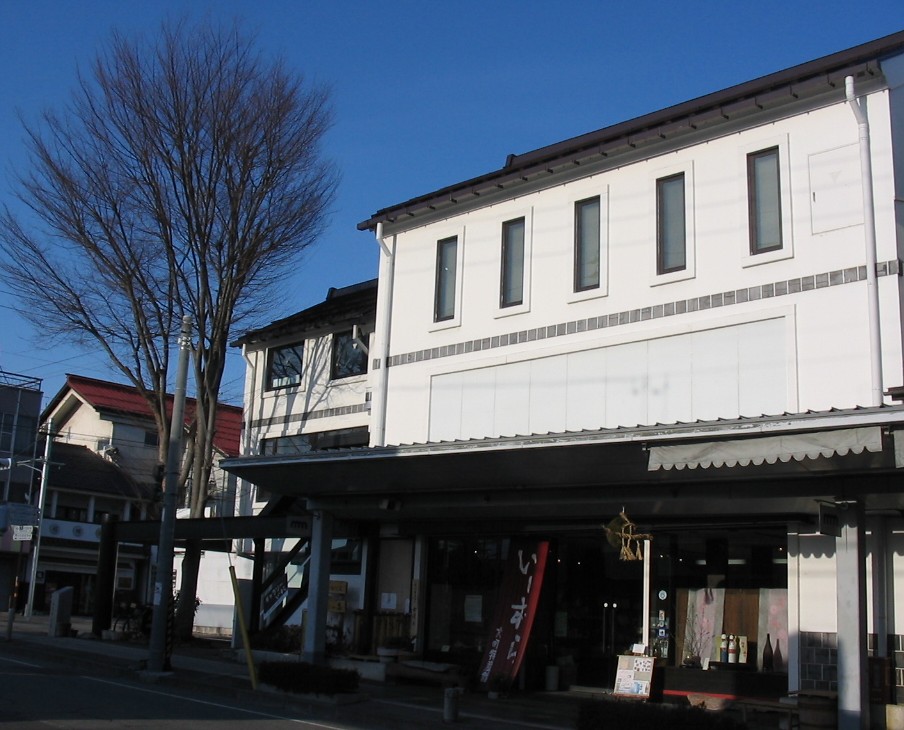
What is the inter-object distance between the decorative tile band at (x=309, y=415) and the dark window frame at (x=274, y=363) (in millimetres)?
915

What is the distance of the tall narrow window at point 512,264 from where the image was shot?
64.6 feet

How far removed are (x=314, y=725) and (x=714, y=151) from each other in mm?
11344

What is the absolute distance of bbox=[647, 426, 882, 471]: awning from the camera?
11.6 meters

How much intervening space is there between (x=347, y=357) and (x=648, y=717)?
1653cm

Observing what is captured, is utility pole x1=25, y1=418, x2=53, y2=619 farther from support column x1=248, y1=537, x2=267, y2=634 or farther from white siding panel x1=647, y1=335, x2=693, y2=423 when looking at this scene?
white siding panel x1=647, y1=335, x2=693, y2=423

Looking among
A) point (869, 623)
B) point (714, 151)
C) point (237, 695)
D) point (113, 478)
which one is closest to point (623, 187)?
point (714, 151)

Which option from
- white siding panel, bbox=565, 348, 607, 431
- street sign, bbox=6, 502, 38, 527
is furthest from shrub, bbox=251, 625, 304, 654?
street sign, bbox=6, 502, 38, 527

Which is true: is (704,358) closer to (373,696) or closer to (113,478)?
(373,696)

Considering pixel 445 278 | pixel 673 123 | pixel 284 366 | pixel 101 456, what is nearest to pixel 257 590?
pixel 284 366

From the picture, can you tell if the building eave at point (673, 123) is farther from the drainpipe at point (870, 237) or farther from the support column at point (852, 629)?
the support column at point (852, 629)

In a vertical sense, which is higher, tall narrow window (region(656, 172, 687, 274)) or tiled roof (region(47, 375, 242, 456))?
tiled roof (region(47, 375, 242, 456))

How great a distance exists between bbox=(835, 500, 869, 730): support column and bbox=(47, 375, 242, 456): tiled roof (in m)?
36.5

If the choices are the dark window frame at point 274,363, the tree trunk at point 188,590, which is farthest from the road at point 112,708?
the dark window frame at point 274,363

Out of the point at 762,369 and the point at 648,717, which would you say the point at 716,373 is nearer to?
the point at 762,369
